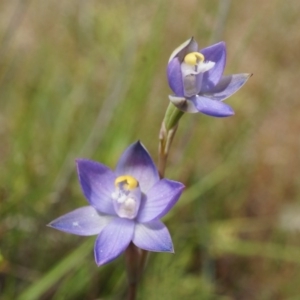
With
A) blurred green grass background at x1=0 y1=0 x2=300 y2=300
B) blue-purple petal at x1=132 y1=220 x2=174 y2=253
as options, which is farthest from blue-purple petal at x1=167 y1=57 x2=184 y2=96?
blurred green grass background at x1=0 y1=0 x2=300 y2=300

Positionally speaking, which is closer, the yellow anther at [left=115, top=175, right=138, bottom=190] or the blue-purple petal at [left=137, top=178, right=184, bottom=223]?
the blue-purple petal at [left=137, top=178, right=184, bottom=223]

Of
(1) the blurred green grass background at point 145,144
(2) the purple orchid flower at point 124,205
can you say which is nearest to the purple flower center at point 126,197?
(2) the purple orchid flower at point 124,205

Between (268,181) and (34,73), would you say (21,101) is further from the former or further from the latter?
(268,181)

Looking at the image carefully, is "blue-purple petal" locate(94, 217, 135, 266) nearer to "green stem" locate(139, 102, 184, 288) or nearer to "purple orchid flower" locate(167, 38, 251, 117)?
"green stem" locate(139, 102, 184, 288)

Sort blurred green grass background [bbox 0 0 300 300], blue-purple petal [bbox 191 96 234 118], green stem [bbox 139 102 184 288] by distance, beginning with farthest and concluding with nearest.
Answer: blurred green grass background [bbox 0 0 300 300] < green stem [bbox 139 102 184 288] < blue-purple petal [bbox 191 96 234 118]

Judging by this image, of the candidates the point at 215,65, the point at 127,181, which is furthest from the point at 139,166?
the point at 215,65

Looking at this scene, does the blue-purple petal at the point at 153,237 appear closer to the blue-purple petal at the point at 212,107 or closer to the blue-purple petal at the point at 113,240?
the blue-purple petal at the point at 113,240

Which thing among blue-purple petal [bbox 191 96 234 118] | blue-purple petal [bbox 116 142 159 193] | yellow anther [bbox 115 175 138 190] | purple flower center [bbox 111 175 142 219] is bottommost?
purple flower center [bbox 111 175 142 219]

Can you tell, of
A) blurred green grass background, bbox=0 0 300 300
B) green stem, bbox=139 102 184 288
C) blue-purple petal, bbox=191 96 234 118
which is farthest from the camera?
blurred green grass background, bbox=0 0 300 300
